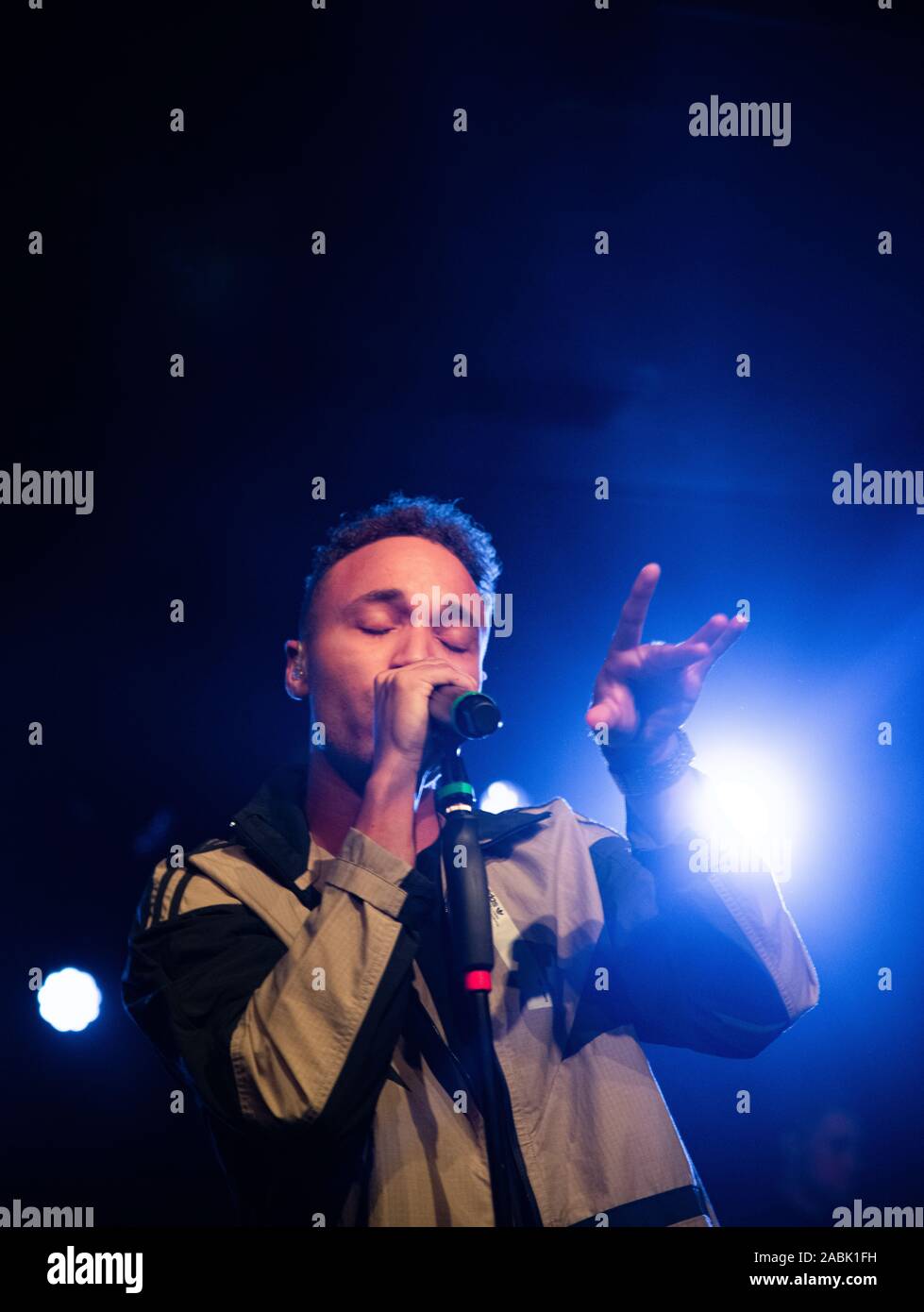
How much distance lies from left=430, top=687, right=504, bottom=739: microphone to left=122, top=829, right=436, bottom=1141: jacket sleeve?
20 centimetres

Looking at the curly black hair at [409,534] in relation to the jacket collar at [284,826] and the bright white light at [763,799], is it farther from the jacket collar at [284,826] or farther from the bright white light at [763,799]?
the bright white light at [763,799]

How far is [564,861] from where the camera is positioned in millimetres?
1760

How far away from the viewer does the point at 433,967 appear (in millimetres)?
1545

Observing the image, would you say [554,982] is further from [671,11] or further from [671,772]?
[671,11]

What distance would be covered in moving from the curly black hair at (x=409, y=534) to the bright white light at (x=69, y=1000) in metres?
1.01

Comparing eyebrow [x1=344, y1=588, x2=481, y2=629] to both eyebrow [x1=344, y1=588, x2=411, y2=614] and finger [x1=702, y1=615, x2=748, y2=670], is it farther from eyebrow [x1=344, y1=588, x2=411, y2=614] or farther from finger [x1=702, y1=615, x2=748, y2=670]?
finger [x1=702, y1=615, x2=748, y2=670]

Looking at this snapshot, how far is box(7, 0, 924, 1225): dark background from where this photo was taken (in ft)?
7.70

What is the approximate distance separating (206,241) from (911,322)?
1.78m

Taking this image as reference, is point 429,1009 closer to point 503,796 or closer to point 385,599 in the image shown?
point 385,599

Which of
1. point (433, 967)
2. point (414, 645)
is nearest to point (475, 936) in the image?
point (433, 967)

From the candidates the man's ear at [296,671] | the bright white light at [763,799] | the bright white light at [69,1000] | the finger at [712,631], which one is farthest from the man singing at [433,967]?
the bright white light at [69,1000]

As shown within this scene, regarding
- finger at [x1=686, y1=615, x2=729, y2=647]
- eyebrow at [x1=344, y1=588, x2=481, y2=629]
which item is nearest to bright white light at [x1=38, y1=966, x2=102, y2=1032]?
eyebrow at [x1=344, y1=588, x2=481, y2=629]

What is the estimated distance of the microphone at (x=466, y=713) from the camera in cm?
129

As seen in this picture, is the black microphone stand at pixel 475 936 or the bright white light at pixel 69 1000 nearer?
the black microphone stand at pixel 475 936
